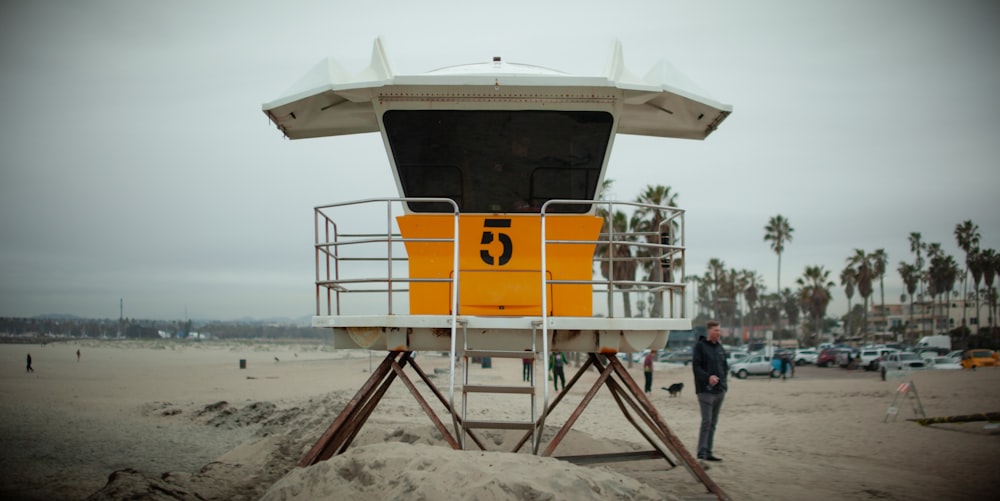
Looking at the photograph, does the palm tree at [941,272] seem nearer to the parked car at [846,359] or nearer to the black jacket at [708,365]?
the parked car at [846,359]

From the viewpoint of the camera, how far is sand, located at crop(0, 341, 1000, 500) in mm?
5426

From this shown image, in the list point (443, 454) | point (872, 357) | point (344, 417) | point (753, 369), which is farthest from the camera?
point (872, 357)

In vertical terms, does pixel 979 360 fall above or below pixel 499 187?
below

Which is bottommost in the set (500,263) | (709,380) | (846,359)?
(846,359)

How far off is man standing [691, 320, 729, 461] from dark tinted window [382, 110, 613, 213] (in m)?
3.22

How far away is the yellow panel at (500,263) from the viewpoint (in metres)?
7.47

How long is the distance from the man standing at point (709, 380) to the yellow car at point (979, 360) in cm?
3886

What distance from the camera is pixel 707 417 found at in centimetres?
957

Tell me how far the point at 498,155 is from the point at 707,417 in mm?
4681

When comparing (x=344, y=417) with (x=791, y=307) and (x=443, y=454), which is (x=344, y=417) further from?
(x=791, y=307)

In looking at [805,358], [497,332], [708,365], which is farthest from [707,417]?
[805,358]

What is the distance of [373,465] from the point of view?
217 inches

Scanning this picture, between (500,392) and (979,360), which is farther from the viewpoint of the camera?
(979,360)

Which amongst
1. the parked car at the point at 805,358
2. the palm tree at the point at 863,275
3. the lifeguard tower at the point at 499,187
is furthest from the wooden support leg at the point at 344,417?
the palm tree at the point at 863,275
